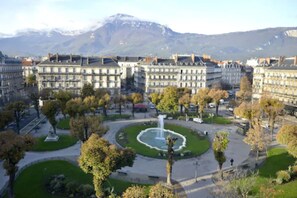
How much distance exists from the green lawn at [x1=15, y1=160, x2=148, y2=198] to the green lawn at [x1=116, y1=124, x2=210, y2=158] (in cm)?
1249

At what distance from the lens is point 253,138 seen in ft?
160

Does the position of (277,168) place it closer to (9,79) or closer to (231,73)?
(9,79)

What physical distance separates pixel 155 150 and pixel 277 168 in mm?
20148

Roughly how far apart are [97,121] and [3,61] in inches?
2860

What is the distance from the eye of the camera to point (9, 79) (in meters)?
108

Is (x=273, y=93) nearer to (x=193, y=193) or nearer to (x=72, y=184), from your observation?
(x=193, y=193)

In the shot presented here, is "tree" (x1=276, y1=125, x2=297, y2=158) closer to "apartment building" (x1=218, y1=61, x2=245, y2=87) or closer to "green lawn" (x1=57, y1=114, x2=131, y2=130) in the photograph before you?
"green lawn" (x1=57, y1=114, x2=131, y2=130)

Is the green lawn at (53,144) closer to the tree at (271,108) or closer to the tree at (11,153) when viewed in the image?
the tree at (11,153)

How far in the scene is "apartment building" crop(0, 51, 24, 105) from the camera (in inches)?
3989

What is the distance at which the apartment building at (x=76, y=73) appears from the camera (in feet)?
322

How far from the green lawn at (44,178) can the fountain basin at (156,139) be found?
17163 millimetres

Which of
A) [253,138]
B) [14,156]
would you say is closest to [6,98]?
[14,156]

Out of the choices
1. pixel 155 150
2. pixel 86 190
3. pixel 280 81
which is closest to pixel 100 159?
pixel 86 190

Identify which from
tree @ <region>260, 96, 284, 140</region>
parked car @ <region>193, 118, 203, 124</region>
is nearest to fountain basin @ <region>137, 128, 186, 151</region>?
parked car @ <region>193, 118, 203, 124</region>
